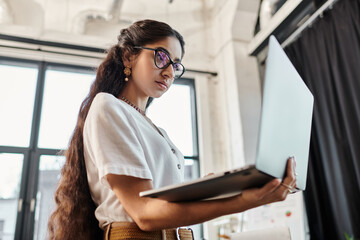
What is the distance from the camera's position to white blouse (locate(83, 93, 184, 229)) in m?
0.77

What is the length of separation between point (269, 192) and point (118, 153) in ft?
1.01

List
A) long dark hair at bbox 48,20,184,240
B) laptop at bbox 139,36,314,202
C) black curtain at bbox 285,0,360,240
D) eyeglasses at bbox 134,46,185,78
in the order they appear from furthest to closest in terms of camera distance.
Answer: black curtain at bbox 285,0,360,240 → eyeglasses at bbox 134,46,185,78 → long dark hair at bbox 48,20,184,240 → laptop at bbox 139,36,314,202

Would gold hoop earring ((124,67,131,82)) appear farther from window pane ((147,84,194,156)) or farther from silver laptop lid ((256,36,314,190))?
window pane ((147,84,194,156))

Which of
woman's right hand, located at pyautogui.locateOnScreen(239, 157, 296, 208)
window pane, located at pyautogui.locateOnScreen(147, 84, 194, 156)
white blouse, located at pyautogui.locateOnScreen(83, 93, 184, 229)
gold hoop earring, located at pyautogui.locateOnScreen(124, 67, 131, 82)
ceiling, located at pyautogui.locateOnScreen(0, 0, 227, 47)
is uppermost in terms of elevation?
ceiling, located at pyautogui.locateOnScreen(0, 0, 227, 47)

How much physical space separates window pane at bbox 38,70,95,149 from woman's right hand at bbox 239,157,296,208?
3495 millimetres

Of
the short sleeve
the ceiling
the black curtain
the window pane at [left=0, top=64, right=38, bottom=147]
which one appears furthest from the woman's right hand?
the ceiling

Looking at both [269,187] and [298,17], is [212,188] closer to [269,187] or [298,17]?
[269,187]

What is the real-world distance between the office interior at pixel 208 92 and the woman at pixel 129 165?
7.99 ft

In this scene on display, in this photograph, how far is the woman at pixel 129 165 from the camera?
733 mm

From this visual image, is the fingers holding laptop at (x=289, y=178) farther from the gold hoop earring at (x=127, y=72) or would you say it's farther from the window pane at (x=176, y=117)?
the window pane at (x=176, y=117)

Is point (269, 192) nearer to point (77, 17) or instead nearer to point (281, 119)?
point (281, 119)

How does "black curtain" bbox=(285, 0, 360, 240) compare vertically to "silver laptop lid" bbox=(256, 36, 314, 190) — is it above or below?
above

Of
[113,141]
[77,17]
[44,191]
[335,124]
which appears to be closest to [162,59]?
[113,141]

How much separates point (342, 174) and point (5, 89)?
3.51 m
